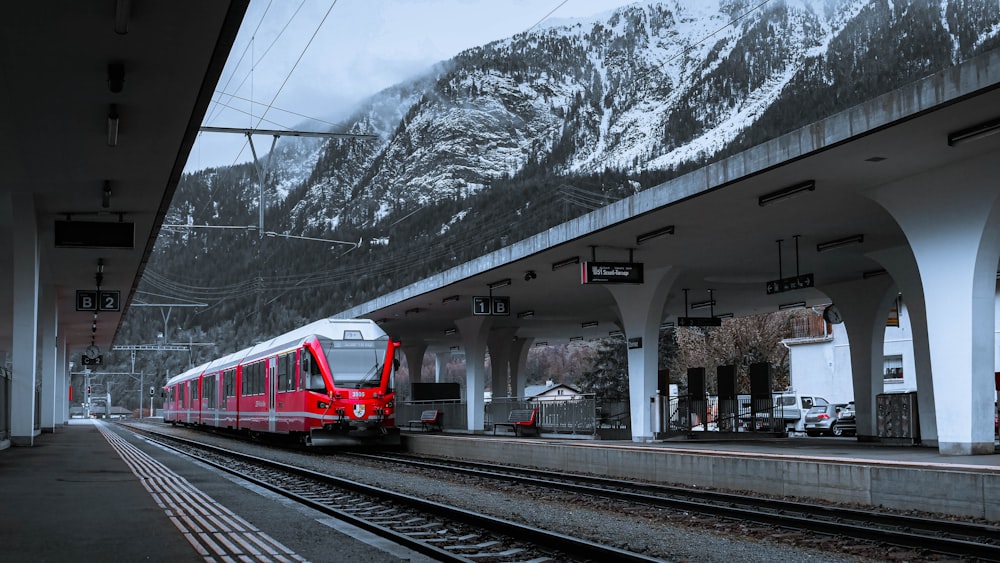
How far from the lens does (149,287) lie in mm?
111875

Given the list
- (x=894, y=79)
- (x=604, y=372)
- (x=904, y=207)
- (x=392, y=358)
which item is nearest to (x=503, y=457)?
(x=392, y=358)

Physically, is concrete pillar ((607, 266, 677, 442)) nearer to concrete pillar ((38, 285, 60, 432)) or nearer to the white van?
the white van

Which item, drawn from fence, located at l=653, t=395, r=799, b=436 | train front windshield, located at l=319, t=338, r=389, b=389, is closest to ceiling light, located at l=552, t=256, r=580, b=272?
train front windshield, located at l=319, t=338, r=389, b=389

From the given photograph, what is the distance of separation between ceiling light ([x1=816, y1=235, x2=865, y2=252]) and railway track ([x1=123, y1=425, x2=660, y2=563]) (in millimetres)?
12307

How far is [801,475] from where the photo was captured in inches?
555

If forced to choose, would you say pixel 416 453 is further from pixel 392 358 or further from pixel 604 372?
pixel 604 372

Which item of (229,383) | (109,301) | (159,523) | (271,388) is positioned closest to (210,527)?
(159,523)

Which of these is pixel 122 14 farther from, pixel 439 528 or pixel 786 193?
pixel 786 193

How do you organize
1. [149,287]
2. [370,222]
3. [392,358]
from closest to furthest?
[392,358] < [149,287] < [370,222]

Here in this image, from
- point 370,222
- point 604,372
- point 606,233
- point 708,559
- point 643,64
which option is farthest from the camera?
point 643,64

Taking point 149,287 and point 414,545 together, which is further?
point 149,287

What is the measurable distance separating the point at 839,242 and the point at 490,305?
11902mm

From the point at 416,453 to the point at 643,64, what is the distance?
13828cm

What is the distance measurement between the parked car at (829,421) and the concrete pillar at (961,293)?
21.5 meters
